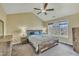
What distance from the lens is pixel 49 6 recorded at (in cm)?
195

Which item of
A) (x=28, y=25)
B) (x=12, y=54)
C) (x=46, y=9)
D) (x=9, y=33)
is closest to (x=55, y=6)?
(x=46, y=9)

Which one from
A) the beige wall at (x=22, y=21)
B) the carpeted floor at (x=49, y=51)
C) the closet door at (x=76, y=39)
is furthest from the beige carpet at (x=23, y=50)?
the closet door at (x=76, y=39)

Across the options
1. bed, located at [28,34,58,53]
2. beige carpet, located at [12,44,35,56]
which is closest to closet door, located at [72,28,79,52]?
bed, located at [28,34,58,53]

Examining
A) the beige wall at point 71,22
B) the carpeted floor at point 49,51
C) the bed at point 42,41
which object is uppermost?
the beige wall at point 71,22

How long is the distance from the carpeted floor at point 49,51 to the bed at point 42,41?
0.06 m

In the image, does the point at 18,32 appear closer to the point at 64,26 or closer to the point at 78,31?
the point at 64,26

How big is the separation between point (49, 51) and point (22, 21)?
1.99ft

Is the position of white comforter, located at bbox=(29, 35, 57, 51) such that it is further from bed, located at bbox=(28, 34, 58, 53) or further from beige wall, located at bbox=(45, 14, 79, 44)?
beige wall, located at bbox=(45, 14, 79, 44)

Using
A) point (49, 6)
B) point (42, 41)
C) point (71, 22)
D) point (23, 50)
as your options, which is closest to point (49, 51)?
point (42, 41)

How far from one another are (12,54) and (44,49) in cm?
48

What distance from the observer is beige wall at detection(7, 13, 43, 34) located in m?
1.92

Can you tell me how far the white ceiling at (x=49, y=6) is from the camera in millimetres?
1924

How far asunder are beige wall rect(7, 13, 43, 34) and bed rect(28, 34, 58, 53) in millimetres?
180

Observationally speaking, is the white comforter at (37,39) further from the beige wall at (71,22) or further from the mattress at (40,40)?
the beige wall at (71,22)
